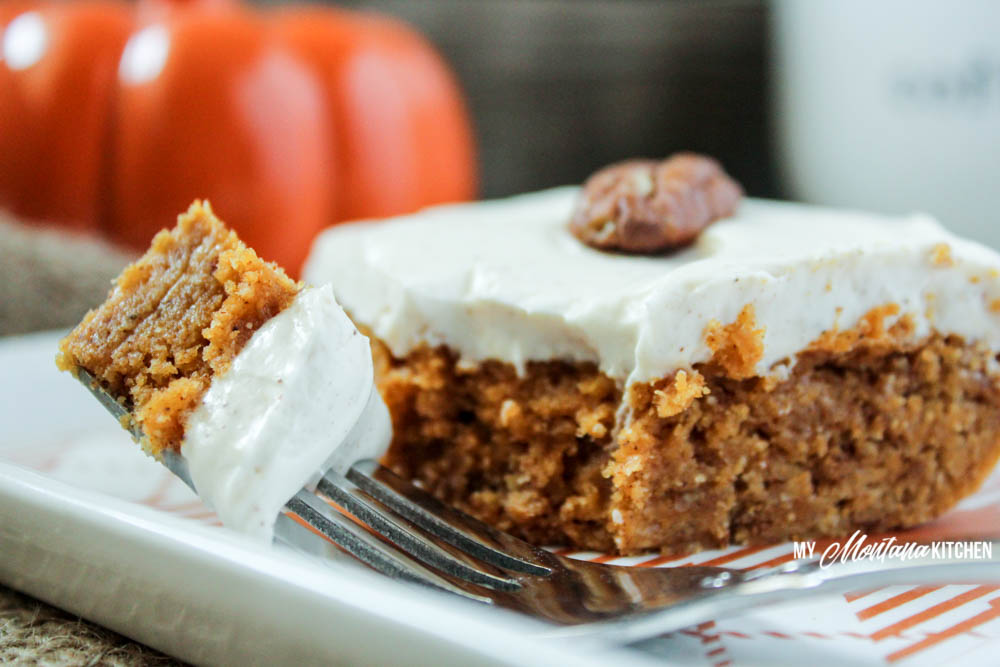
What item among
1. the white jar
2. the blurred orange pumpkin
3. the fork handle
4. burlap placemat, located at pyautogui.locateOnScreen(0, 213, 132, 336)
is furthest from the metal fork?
the white jar

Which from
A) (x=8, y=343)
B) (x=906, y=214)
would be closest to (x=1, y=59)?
(x=8, y=343)

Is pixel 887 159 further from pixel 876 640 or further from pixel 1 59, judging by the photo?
pixel 1 59

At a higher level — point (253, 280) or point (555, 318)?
point (253, 280)

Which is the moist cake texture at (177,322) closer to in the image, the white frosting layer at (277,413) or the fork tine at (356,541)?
the white frosting layer at (277,413)

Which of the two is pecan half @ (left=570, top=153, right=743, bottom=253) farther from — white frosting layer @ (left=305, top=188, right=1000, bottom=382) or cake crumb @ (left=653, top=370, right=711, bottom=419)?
cake crumb @ (left=653, top=370, right=711, bottom=419)

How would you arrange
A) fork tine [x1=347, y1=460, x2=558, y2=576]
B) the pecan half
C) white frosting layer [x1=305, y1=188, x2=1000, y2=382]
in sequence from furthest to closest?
the pecan half, white frosting layer [x1=305, y1=188, x2=1000, y2=382], fork tine [x1=347, y1=460, x2=558, y2=576]

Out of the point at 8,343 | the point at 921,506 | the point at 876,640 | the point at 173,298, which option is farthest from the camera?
the point at 8,343
